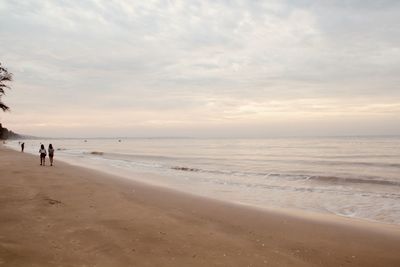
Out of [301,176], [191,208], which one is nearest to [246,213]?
[191,208]

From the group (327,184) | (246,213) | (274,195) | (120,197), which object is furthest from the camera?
(327,184)

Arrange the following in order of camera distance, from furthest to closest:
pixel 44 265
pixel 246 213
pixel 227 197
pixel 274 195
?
pixel 274 195 < pixel 227 197 < pixel 246 213 < pixel 44 265

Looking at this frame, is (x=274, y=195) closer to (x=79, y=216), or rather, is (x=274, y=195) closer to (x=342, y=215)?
(x=342, y=215)

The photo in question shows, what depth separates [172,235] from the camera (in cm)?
812

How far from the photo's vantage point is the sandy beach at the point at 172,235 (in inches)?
257

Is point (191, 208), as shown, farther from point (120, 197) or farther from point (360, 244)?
point (360, 244)

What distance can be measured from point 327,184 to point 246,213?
11.9 metres

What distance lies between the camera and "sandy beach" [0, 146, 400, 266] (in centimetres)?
652

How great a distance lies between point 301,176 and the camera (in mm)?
25594

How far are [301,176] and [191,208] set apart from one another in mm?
15551

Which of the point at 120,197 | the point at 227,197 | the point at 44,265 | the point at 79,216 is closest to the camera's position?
the point at 44,265

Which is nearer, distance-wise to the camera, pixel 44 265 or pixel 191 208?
pixel 44 265

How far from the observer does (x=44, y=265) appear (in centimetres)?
564

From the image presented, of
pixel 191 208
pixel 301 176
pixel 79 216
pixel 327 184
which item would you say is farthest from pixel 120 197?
pixel 301 176
